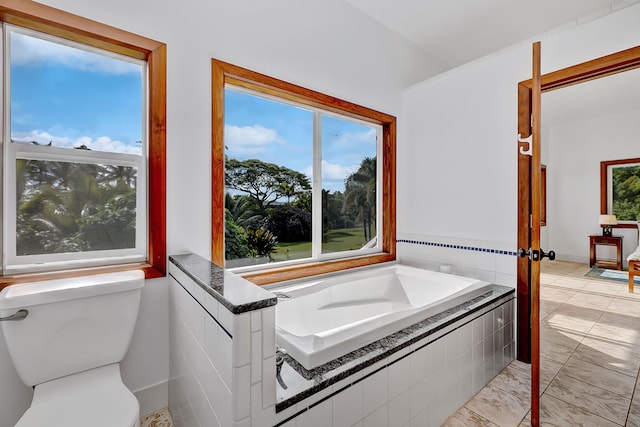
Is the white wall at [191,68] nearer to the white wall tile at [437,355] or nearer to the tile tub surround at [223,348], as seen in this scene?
the tile tub surround at [223,348]

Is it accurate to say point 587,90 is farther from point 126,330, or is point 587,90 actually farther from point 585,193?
point 126,330

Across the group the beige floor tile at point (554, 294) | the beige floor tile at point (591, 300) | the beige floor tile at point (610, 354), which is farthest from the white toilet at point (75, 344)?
the beige floor tile at point (591, 300)

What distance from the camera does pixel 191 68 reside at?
1745 millimetres

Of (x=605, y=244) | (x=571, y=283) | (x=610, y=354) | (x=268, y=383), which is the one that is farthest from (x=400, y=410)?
(x=605, y=244)

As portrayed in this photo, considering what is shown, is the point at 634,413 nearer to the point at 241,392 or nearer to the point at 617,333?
the point at 617,333

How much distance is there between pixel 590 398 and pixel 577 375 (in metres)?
0.27

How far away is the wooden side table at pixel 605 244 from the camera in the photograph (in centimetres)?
464

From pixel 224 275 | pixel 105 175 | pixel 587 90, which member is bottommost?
pixel 224 275

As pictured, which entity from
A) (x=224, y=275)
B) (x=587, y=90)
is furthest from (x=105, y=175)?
(x=587, y=90)

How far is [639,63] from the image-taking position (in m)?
1.81

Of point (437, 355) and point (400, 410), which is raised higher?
point (437, 355)

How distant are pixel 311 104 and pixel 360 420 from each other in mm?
2100

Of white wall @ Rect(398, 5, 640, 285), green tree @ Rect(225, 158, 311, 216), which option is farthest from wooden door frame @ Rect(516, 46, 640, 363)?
green tree @ Rect(225, 158, 311, 216)

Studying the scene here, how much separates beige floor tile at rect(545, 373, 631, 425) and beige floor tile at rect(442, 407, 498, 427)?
0.56m
